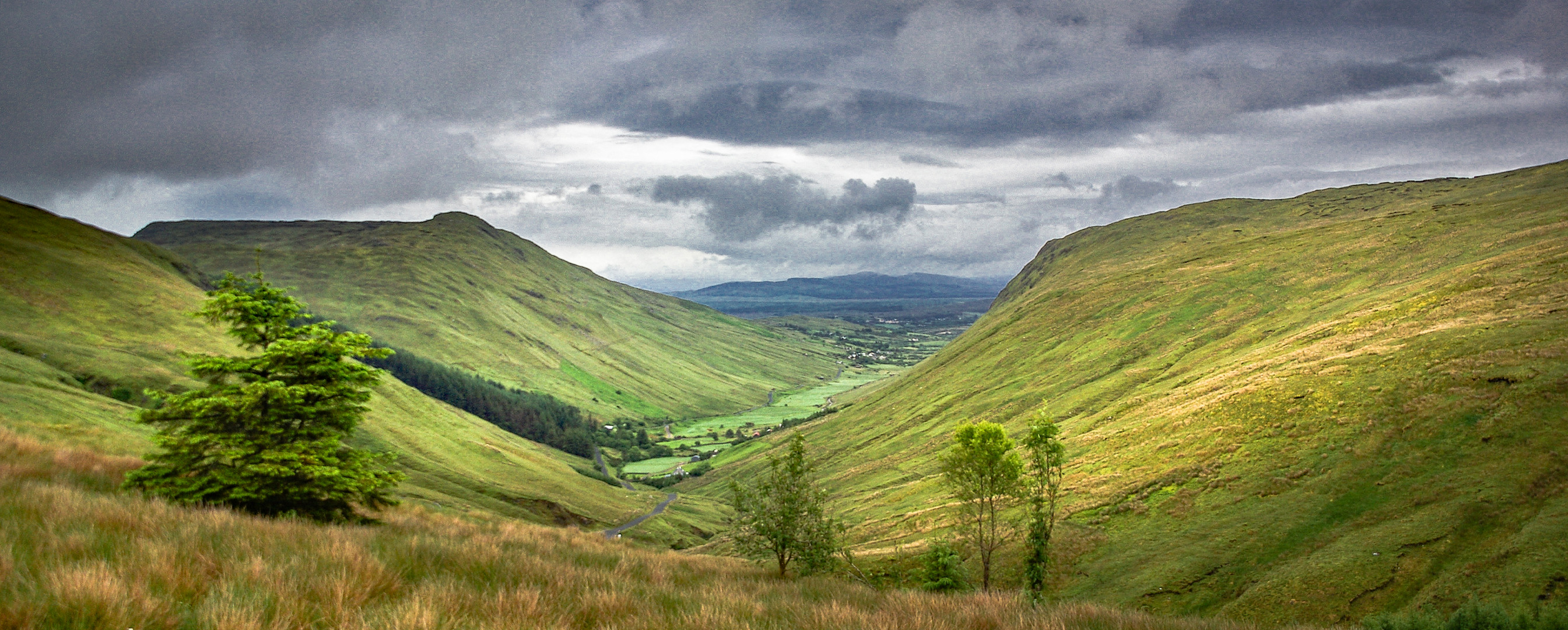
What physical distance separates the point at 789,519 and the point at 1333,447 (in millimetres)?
46796

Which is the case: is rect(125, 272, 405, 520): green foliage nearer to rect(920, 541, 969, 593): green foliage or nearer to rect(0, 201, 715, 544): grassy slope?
rect(0, 201, 715, 544): grassy slope

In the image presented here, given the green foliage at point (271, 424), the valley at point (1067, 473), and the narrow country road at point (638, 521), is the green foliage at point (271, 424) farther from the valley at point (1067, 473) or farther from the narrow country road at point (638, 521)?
the narrow country road at point (638, 521)

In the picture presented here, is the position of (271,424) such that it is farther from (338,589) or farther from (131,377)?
(131,377)

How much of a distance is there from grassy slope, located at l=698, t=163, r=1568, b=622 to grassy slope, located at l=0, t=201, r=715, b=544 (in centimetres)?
5631

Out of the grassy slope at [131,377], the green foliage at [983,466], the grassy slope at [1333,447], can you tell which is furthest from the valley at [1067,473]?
the green foliage at [983,466]

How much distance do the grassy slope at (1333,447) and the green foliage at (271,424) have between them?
44203 mm

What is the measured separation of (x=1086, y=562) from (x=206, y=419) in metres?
53.7

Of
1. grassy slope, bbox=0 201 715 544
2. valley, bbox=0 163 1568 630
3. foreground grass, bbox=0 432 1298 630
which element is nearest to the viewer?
foreground grass, bbox=0 432 1298 630

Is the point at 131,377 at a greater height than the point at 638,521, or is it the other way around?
the point at 131,377

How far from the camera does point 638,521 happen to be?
428ft

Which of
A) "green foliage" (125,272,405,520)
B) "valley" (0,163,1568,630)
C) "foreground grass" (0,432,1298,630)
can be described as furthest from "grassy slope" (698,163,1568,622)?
"green foliage" (125,272,405,520)

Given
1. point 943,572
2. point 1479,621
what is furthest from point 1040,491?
point 1479,621

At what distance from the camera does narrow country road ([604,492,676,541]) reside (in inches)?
4549

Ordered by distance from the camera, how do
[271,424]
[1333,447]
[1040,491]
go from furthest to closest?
[1333,447], [1040,491], [271,424]
